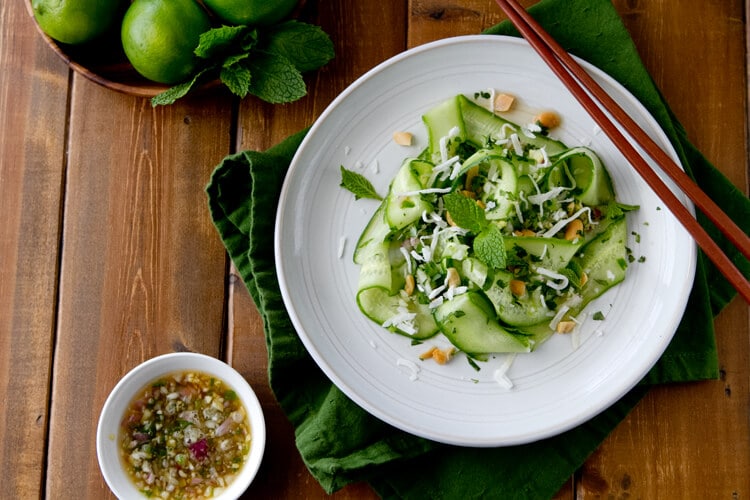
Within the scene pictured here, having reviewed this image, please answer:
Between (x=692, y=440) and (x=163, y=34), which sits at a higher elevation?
(x=163, y=34)

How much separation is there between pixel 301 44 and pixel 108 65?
20.7 inches

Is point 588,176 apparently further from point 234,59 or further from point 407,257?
point 234,59

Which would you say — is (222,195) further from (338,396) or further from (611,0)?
(611,0)

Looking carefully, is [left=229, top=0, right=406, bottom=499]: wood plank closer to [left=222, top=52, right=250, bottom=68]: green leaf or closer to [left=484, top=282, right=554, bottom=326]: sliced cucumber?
[left=222, top=52, right=250, bottom=68]: green leaf

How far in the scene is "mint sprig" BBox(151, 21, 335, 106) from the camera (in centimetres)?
202

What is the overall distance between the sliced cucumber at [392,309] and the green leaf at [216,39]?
2.24 ft

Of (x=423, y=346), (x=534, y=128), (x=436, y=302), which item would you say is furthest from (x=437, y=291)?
(x=534, y=128)

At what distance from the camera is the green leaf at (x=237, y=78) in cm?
202

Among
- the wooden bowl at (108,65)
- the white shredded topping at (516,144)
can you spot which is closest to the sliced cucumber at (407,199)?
the white shredded topping at (516,144)

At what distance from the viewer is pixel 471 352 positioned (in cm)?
193

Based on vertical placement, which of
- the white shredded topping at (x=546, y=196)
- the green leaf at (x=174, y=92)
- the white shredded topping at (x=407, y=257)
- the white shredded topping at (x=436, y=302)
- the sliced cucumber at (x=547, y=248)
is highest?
the green leaf at (x=174, y=92)

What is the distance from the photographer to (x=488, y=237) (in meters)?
1.85

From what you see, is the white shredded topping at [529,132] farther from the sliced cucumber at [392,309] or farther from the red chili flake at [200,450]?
the red chili flake at [200,450]

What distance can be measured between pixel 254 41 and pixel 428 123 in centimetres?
47
